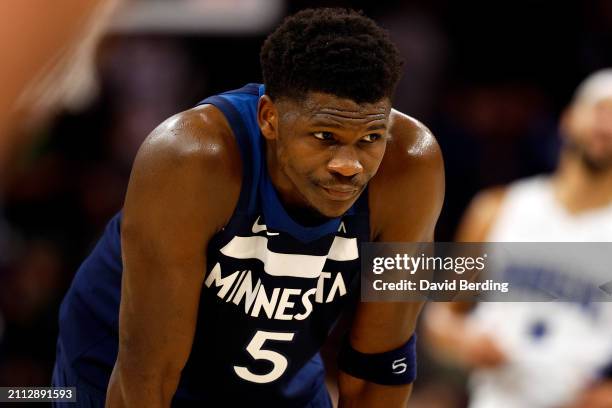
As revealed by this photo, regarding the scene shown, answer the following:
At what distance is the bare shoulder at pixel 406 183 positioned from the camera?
1511 mm

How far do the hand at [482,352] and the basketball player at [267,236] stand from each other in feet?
4.26

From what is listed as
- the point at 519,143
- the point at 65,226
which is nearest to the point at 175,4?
the point at 65,226

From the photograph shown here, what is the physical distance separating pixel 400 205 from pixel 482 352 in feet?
5.26

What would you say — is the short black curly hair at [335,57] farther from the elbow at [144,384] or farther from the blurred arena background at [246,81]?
the blurred arena background at [246,81]

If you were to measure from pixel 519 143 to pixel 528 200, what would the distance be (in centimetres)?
70

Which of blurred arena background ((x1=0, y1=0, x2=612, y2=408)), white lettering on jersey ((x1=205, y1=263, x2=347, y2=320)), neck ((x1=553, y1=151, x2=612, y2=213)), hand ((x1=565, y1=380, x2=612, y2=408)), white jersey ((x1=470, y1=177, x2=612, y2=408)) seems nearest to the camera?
white lettering on jersey ((x1=205, y1=263, x2=347, y2=320))

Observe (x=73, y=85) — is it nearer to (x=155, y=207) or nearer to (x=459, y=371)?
(x=155, y=207)

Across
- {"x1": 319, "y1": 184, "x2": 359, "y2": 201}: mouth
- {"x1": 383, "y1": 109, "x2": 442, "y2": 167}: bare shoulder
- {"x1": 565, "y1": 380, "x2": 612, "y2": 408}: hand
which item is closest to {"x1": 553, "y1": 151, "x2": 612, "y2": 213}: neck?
{"x1": 565, "y1": 380, "x2": 612, "y2": 408}: hand

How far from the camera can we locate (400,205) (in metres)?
1.53

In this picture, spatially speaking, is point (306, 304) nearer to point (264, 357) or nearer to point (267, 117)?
point (264, 357)

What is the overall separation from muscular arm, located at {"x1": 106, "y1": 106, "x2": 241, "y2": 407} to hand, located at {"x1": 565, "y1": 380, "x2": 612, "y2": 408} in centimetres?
175

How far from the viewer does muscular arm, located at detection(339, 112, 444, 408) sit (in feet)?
4.97

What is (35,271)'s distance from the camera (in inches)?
132

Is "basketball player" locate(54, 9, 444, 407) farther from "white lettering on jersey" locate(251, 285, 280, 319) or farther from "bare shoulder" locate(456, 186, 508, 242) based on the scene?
"bare shoulder" locate(456, 186, 508, 242)
